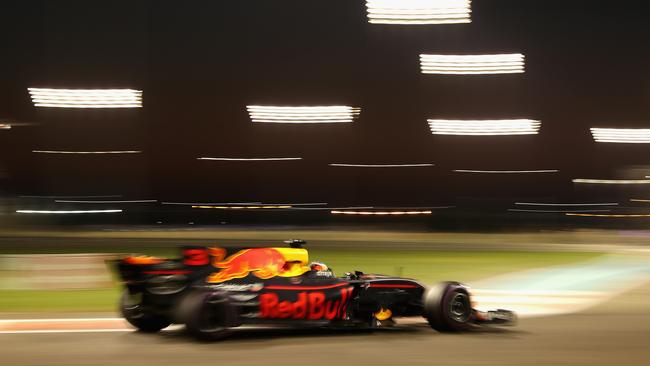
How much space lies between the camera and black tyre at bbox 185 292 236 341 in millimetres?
8969

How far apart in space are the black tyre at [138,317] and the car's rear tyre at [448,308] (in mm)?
3019

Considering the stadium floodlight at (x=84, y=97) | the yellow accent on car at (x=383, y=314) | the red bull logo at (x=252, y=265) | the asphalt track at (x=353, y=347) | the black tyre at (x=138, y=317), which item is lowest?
the asphalt track at (x=353, y=347)

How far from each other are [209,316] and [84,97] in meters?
24.6

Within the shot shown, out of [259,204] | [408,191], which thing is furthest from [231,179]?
[408,191]

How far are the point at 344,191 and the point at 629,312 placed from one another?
3054 cm

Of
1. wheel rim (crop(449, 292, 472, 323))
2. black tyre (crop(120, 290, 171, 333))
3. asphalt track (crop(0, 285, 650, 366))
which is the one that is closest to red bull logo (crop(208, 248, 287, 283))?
asphalt track (crop(0, 285, 650, 366))

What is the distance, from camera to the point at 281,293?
9.48m

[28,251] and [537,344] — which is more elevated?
[28,251]

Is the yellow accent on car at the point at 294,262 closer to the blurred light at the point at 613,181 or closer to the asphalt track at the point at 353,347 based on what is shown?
the asphalt track at the point at 353,347

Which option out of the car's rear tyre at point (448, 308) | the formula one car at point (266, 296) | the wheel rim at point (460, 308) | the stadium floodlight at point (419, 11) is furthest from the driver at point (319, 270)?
the stadium floodlight at point (419, 11)

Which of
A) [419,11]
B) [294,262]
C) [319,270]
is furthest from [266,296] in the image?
[419,11]

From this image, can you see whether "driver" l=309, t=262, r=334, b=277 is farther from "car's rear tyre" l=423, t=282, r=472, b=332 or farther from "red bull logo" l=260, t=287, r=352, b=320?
"car's rear tyre" l=423, t=282, r=472, b=332

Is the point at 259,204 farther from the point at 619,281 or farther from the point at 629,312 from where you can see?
the point at 629,312

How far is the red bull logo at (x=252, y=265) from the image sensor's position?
31.1ft
